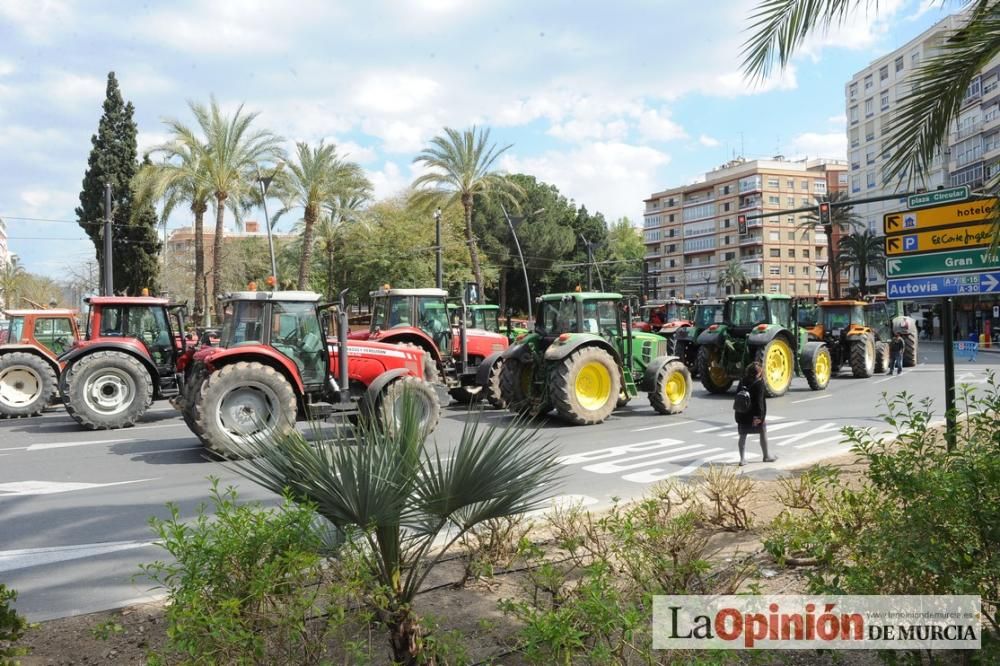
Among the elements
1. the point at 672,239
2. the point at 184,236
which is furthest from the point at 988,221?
the point at 184,236

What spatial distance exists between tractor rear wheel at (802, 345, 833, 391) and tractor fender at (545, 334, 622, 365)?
634cm

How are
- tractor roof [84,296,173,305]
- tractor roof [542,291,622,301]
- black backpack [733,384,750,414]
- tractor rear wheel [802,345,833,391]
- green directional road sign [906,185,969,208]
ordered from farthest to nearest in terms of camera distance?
1. tractor rear wheel [802,345,833,391]
2. tractor roof [84,296,173,305]
3. tractor roof [542,291,622,301]
4. black backpack [733,384,750,414]
5. green directional road sign [906,185,969,208]

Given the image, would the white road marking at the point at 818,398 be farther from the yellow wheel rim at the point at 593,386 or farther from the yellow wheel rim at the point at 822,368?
the yellow wheel rim at the point at 593,386

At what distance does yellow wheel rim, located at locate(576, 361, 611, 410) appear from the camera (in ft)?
38.8

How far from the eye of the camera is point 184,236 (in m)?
102

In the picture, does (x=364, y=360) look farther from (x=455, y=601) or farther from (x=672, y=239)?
(x=672, y=239)

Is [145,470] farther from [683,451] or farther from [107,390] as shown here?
[683,451]

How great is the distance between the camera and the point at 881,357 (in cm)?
2061

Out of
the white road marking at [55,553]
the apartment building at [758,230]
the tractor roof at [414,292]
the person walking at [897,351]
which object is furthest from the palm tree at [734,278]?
the white road marking at [55,553]

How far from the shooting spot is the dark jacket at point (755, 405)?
8.55 m

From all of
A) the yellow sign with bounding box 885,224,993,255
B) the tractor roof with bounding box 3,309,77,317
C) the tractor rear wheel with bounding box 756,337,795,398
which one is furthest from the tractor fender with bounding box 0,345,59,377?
the yellow sign with bounding box 885,224,993,255

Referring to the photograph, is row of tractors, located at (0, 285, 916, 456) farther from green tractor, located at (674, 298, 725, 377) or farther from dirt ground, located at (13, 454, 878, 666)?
dirt ground, located at (13, 454, 878, 666)

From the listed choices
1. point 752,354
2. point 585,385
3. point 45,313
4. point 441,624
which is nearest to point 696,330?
point 752,354

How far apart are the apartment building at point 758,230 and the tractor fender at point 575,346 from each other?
7050 cm
